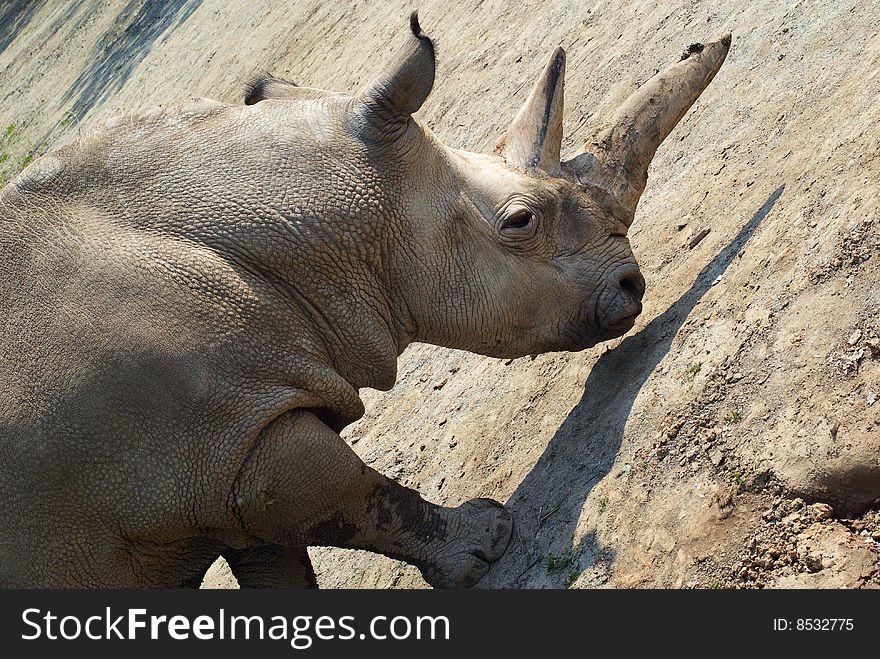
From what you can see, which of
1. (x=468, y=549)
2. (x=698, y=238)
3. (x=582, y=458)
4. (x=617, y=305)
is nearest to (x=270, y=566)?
(x=468, y=549)

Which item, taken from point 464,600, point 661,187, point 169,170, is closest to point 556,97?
point 661,187

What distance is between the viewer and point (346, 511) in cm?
533

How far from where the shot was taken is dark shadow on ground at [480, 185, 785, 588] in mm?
5379

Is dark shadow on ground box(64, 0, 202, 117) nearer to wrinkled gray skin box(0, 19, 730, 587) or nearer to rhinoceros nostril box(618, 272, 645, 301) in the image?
wrinkled gray skin box(0, 19, 730, 587)

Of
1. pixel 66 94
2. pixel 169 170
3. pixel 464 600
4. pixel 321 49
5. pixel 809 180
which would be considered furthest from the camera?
pixel 66 94

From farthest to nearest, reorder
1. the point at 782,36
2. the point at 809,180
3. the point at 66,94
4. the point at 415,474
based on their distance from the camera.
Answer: the point at 66,94 < the point at 782,36 < the point at 415,474 < the point at 809,180

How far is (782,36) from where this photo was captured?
7746 millimetres

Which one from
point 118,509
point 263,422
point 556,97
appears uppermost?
point 556,97

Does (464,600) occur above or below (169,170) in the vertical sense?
below

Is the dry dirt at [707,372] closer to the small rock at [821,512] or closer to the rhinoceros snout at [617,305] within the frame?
the small rock at [821,512]

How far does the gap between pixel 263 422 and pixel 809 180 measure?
3160 millimetres

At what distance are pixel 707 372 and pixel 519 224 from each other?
1212 millimetres

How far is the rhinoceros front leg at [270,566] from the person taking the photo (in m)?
5.82

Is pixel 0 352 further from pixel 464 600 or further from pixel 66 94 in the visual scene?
pixel 66 94
